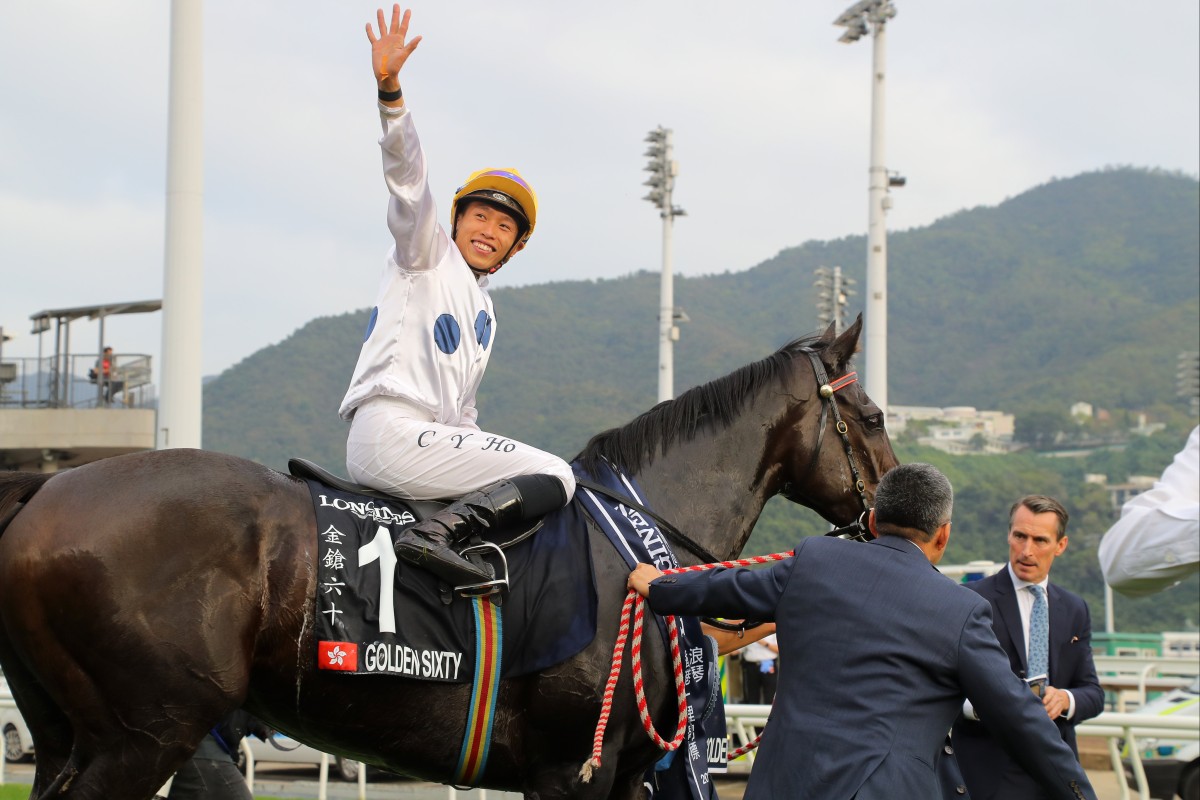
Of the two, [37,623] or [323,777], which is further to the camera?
[323,777]

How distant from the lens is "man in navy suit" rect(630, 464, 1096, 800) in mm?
3408

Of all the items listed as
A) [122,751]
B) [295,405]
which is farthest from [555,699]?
[295,405]

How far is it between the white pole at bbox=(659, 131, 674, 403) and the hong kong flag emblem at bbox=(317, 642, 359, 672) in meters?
19.4

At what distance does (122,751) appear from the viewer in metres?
3.44

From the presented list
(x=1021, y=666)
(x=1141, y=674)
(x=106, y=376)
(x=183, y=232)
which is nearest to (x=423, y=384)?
(x=1021, y=666)

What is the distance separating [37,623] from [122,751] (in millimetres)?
422

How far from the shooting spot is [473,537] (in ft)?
12.7

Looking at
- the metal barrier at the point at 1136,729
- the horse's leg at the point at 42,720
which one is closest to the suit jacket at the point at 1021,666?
the metal barrier at the point at 1136,729

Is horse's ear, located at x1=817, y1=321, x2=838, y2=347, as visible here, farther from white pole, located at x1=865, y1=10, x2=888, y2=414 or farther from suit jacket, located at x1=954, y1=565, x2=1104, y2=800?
white pole, located at x1=865, y1=10, x2=888, y2=414

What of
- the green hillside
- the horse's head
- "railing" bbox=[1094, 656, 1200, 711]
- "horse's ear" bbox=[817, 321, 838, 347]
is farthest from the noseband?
the green hillside

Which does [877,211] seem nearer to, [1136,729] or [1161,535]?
[1136,729]

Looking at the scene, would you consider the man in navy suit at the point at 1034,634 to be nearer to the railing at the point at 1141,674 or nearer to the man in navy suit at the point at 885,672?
the man in navy suit at the point at 885,672

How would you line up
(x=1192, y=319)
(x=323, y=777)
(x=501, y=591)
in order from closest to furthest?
(x=501, y=591)
(x=323, y=777)
(x=1192, y=319)

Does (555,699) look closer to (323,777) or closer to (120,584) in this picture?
(120,584)
